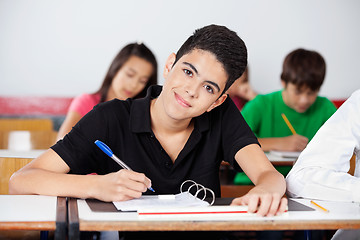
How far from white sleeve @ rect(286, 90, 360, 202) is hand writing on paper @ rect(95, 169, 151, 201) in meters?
0.49

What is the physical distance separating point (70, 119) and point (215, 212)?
2.19 meters

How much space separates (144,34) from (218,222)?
11.3 feet

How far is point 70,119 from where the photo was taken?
10.5 feet

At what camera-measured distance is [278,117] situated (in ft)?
10.1

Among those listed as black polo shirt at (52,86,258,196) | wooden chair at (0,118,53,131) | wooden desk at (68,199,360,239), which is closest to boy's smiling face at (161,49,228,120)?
black polo shirt at (52,86,258,196)

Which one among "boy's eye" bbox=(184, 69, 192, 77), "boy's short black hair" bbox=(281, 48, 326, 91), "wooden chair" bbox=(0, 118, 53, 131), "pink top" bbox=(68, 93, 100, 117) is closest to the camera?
"boy's eye" bbox=(184, 69, 192, 77)

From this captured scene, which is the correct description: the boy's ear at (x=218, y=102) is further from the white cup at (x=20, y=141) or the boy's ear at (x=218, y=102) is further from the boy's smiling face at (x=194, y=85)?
the white cup at (x=20, y=141)

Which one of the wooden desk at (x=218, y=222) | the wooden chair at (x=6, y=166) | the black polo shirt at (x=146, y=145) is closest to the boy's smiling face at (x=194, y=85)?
the black polo shirt at (x=146, y=145)

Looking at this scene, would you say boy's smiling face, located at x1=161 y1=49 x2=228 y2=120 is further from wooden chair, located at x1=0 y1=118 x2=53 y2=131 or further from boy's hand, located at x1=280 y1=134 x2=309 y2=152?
wooden chair, located at x1=0 y1=118 x2=53 y2=131

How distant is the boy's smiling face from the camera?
1.51m

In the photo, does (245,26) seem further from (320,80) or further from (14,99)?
(14,99)

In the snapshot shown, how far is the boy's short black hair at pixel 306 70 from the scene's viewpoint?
9.55 ft

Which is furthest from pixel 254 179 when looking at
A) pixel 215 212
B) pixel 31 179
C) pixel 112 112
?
pixel 31 179

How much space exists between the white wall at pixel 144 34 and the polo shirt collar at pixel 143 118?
2698 mm
